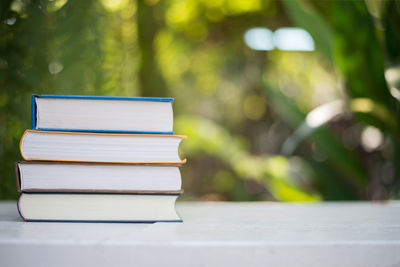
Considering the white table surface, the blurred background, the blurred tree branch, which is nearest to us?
the white table surface

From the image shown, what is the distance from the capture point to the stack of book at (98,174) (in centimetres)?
31

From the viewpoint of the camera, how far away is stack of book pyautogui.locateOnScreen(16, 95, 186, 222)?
0.31 metres

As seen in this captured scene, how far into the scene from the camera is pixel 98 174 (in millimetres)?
309

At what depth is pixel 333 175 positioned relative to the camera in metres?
1.00

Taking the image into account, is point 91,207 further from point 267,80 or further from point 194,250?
point 267,80

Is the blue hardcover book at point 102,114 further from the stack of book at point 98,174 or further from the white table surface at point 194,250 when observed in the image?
the white table surface at point 194,250

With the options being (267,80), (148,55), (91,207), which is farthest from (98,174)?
(148,55)

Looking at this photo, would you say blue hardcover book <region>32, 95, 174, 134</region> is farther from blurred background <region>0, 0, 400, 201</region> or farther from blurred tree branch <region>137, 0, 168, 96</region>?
blurred tree branch <region>137, 0, 168, 96</region>

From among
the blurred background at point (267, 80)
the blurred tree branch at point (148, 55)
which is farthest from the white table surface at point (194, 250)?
the blurred tree branch at point (148, 55)

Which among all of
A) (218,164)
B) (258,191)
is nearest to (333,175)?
(258,191)

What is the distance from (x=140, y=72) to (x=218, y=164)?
213 centimetres

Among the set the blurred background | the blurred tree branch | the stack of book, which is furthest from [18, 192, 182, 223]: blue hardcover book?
the blurred tree branch

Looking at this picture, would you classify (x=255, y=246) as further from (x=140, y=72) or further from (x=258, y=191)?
(x=258, y=191)

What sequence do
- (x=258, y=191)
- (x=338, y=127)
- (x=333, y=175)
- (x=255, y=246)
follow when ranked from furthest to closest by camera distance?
(x=258, y=191) → (x=338, y=127) → (x=333, y=175) → (x=255, y=246)
